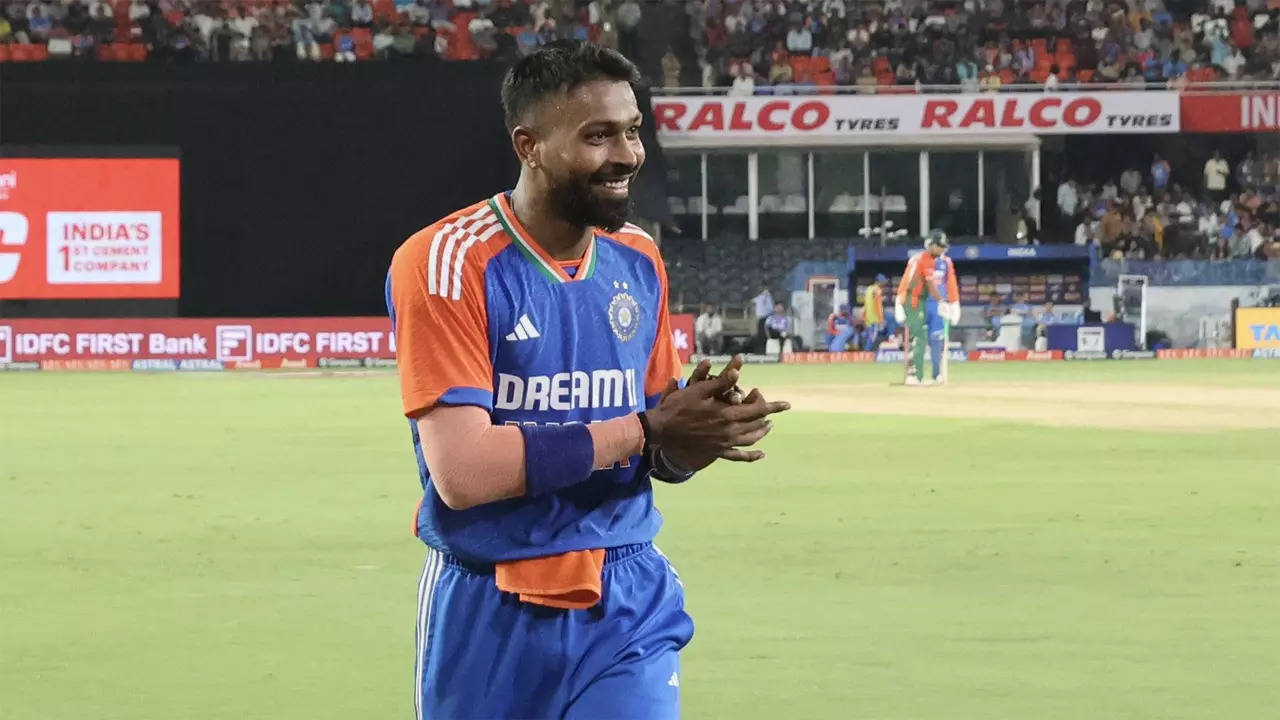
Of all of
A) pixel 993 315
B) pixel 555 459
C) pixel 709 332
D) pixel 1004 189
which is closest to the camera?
pixel 555 459

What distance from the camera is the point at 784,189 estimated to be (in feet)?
150

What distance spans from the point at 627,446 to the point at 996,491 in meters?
10.4

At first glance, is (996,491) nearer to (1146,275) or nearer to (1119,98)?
(1146,275)

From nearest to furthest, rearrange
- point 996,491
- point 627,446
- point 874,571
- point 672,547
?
1. point 627,446
2. point 874,571
3. point 672,547
4. point 996,491

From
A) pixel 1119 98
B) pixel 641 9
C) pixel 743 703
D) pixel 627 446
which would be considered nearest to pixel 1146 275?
pixel 1119 98

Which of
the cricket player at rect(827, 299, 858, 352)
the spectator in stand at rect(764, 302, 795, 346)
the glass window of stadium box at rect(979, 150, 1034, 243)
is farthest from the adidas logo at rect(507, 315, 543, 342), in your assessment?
the glass window of stadium box at rect(979, 150, 1034, 243)

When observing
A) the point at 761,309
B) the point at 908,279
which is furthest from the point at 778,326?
the point at 908,279

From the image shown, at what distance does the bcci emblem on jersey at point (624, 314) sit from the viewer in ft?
13.0

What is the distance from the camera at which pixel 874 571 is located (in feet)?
32.4

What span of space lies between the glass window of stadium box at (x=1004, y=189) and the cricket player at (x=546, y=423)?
42.2 metres

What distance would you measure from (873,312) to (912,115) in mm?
6406

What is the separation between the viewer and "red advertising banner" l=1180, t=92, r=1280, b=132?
43.1 metres

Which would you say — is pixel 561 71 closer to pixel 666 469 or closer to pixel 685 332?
pixel 666 469

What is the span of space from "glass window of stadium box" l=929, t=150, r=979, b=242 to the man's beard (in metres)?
42.4
